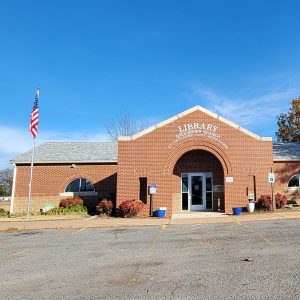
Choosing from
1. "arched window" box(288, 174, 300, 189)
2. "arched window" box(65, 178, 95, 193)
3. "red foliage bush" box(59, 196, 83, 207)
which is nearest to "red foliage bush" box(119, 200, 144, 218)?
"red foliage bush" box(59, 196, 83, 207)


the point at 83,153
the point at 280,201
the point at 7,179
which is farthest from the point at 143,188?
the point at 7,179

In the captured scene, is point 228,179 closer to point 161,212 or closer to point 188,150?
point 188,150

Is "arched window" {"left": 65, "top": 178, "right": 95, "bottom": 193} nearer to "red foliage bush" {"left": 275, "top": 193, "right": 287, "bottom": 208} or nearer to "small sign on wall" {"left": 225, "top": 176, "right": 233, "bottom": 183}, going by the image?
"small sign on wall" {"left": 225, "top": 176, "right": 233, "bottom": 183}

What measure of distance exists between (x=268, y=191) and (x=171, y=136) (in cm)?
719

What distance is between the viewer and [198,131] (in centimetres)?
2211

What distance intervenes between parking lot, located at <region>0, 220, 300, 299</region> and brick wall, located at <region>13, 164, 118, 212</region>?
1202 centimetres

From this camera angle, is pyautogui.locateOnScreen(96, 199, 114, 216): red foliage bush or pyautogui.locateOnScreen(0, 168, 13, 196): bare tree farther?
pyautogui.locateOnScreen(0, 168, 13, 196): bare tree

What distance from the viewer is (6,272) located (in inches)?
328

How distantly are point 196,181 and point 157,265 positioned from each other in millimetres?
15471

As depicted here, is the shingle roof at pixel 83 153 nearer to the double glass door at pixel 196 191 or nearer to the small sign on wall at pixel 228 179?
the small sign on wall at pixel 228 179

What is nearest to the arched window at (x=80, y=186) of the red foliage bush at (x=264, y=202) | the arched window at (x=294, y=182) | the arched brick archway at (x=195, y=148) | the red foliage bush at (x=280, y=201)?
the arched brick archway at (x=195, y=148)

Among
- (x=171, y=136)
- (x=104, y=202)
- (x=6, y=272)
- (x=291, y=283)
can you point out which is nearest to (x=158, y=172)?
(x=171, y=136)

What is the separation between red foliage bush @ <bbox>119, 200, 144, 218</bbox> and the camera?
2036 cm

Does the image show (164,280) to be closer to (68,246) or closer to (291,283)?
(291,283)
